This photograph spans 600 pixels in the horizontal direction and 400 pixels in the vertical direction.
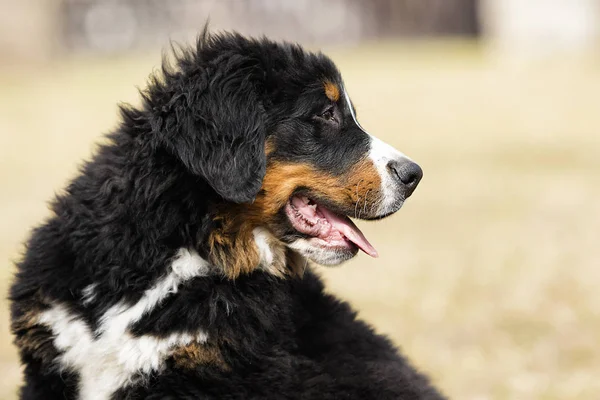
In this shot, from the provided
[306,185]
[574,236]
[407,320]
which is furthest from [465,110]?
[306,185]

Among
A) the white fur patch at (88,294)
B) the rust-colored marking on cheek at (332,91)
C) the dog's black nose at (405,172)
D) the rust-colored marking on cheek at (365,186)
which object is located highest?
the rust-colored marking on cheek at (332,91)

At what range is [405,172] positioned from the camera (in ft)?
13.9

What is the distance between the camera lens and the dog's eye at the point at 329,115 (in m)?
4.38

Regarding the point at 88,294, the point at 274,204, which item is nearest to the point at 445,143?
the point at 274,204

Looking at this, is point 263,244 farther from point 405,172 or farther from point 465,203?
point 465,203

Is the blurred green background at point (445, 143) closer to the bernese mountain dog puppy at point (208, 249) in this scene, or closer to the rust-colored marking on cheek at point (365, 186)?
the bernese mountain dog puppy at point (208, 249)

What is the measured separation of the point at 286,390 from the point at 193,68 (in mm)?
1390

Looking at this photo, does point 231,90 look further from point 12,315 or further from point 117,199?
point 12,315

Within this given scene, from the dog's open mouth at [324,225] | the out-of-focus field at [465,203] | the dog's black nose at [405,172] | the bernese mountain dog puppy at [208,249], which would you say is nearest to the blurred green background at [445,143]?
the out-of-focus field at [465,203]

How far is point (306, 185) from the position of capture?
4.18m

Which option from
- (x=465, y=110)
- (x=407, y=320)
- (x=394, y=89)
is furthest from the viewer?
(x=394, y=89)

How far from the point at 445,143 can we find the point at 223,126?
14.0m

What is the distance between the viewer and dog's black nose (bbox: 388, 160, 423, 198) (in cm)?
423

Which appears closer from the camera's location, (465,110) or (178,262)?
(178,262)
